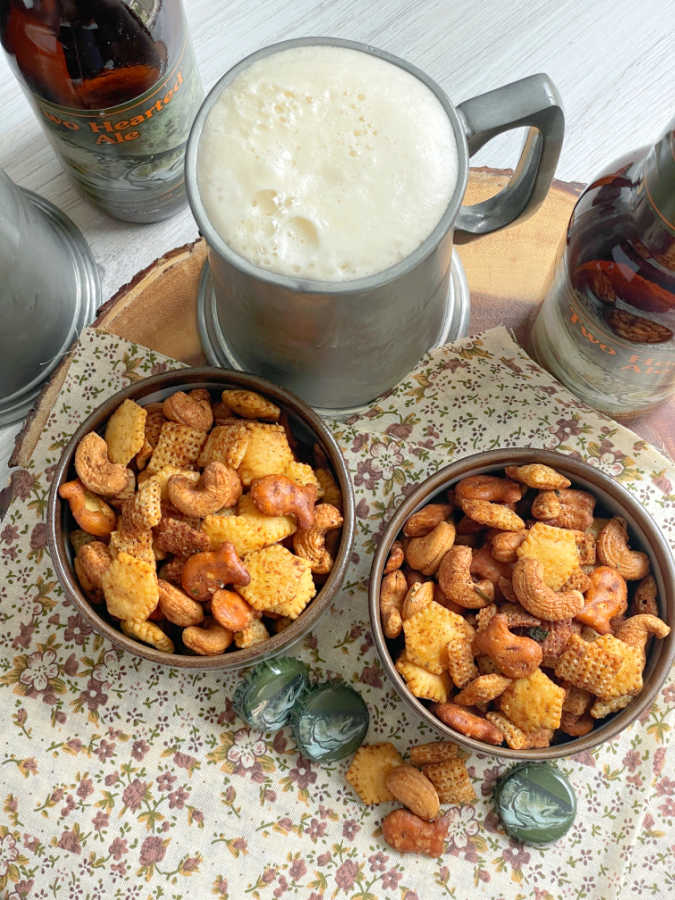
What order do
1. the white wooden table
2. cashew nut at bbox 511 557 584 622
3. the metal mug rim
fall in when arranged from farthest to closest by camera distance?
1. the white wooden table
2. cashew nut at bbox 511 557 584 622
3. the metal mug rim

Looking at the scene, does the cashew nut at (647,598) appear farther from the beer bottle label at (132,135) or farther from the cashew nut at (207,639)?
the beer bottle label at (132,135)

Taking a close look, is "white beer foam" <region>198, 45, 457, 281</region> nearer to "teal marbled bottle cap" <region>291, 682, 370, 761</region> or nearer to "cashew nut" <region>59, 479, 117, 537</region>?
"cashew nut" <region>59, 479, 117, 537</region>

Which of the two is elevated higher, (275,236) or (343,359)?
(275,236)

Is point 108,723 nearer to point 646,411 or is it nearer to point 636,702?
point 636,702

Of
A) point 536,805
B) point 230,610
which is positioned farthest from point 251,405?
point 536,805

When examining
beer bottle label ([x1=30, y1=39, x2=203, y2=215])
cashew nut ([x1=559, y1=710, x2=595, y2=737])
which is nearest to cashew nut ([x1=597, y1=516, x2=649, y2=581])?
cashew nut ([x1=559, y1=710, x2=595, y2=737])

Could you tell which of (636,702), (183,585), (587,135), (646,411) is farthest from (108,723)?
(587,135)

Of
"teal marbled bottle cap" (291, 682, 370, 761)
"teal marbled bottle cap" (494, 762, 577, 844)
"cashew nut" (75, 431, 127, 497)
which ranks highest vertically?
"cashew nut" (75, 431, 127, 497)

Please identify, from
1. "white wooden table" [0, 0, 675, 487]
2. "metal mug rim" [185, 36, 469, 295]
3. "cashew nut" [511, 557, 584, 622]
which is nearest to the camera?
"metal mug rim" [185, 36, 469, 295]
